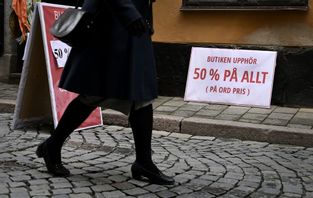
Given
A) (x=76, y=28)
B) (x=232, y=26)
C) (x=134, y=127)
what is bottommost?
(x=134, y=127)

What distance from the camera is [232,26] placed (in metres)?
7.12

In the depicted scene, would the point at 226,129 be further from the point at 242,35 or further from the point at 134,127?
the point at 134,127

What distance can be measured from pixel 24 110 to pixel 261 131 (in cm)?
244

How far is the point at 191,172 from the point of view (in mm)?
4160

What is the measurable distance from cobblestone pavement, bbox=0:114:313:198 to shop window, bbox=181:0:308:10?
2.10 m

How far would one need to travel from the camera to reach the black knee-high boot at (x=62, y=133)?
12.2 feet

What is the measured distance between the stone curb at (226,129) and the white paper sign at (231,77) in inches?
39.7

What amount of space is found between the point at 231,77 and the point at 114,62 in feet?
12.0

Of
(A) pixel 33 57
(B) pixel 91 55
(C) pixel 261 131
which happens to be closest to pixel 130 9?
(B) pixel 91 55

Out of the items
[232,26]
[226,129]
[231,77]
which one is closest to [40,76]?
[226,129]

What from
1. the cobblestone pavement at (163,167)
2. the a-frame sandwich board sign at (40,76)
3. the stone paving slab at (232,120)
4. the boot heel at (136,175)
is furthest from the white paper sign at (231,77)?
the boot heel at (136,175)

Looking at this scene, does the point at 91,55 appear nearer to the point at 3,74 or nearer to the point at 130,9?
the point at 130,9

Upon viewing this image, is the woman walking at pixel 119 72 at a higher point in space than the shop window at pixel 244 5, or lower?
lower

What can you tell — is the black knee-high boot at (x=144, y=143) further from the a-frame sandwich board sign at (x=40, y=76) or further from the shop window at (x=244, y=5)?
the shop window at (x=244, y=5)
